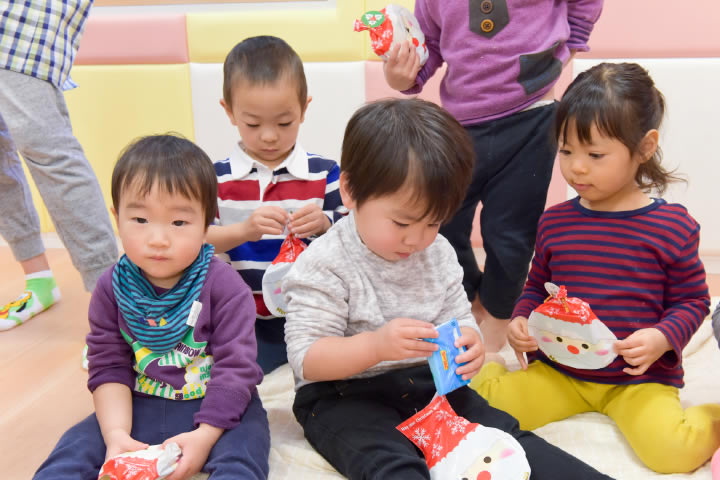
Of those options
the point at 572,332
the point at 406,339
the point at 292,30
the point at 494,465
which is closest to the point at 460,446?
the point at 494,465

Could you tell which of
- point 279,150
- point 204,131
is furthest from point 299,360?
point 204,131

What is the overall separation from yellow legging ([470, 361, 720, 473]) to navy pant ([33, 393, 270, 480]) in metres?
0.42

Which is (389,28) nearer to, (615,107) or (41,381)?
(615,107)

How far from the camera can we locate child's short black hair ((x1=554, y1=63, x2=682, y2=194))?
1048mm

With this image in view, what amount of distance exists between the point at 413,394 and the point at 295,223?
38 centimetres

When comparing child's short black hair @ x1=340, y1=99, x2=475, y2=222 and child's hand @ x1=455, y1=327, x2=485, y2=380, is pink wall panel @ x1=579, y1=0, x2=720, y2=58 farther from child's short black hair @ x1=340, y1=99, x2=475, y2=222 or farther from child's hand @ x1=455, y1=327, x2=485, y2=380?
child's hand @ x1=455, y1=327, x2=485, y2=380

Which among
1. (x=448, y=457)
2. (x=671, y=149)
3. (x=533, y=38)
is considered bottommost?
(x=448, y=457)

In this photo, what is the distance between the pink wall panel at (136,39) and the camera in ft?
6.66

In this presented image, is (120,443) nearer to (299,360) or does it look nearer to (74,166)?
(299,360)

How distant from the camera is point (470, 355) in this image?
0.91m

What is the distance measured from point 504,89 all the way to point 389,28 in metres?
0.26

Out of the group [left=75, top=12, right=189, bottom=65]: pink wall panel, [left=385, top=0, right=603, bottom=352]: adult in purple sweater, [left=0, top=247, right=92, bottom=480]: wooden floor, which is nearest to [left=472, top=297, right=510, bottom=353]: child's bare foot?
[left=385, top=0, right=603, bottom=352]: adult in purple sweater

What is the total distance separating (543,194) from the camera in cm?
136

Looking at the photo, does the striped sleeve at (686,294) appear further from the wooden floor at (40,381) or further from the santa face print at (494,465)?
the wooden floor at (40,381)
